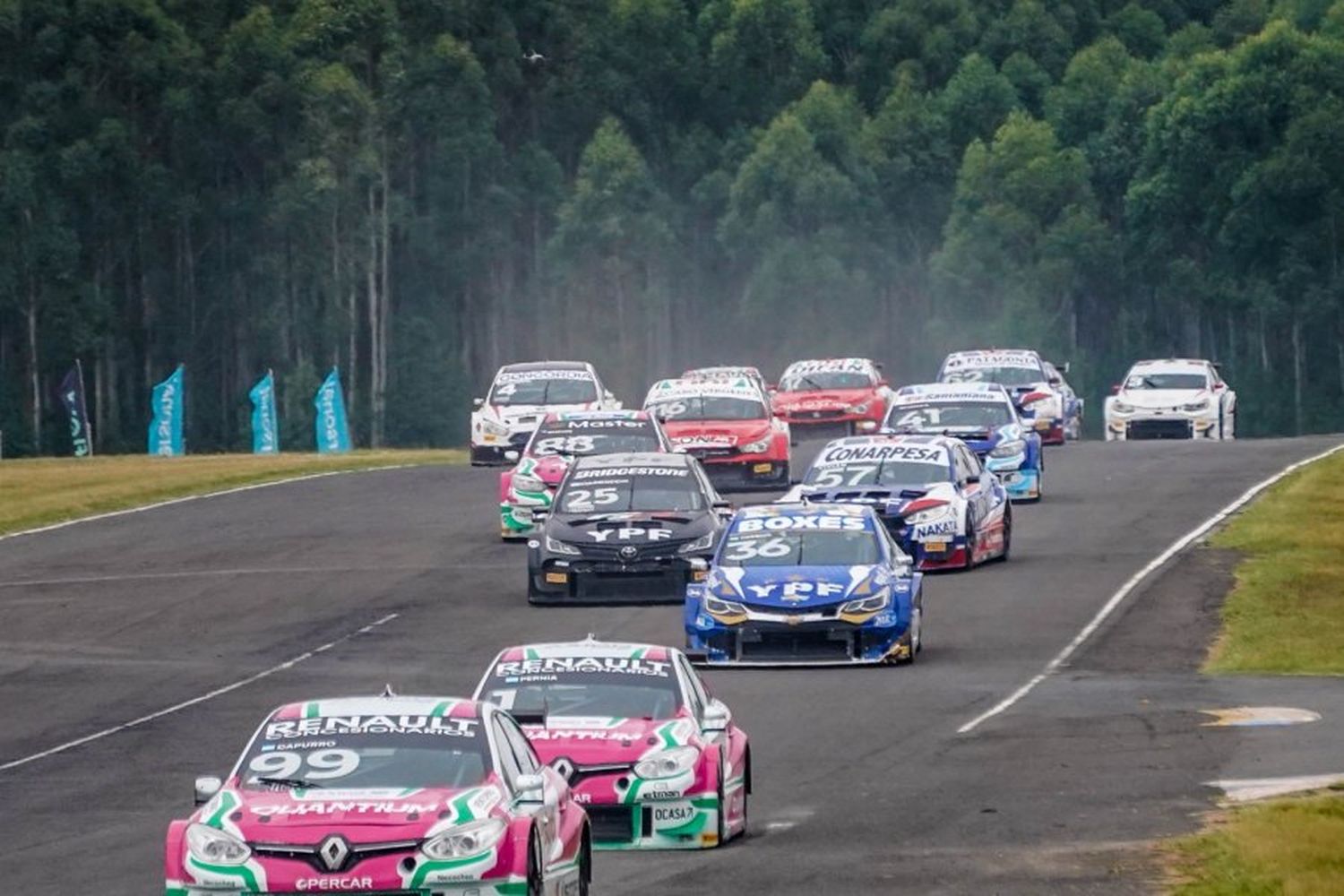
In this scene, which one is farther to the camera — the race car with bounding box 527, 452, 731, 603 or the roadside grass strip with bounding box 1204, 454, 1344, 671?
the race car with bounding box 527, 452, 731, 603

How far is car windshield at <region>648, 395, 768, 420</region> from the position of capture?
136ft

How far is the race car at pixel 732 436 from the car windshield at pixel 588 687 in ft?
72.4

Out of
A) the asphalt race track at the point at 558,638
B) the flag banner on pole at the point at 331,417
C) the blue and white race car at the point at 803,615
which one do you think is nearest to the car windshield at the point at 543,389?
the asphalt race track at the point at 558,638

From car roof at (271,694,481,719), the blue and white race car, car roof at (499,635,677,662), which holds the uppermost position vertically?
car roof at (271,694,481,719)

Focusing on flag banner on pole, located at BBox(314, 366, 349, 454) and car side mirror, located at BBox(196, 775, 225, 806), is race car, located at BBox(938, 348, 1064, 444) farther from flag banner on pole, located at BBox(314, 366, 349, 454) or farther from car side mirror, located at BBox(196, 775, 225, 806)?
car side mirror, located at BBox(196, 775, 225, 806)

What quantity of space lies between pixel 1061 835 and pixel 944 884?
1.95 meters

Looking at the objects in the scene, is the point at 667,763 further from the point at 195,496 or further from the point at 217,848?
Result: the point at 195,496

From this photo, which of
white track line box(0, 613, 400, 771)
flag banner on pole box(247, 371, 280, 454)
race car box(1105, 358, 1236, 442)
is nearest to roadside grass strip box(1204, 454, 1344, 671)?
white track line box(0, 613, 400, 771)

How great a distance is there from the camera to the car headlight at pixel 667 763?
16.6 metres

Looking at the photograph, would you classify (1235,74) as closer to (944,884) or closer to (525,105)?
(525,105)

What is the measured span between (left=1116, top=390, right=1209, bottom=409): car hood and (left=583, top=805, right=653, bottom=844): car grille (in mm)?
39269

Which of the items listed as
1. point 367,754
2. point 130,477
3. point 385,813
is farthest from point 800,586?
point 130,477

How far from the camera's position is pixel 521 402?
1799 inches

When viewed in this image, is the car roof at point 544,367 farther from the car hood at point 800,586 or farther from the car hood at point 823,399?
the car hood at point 800,586
